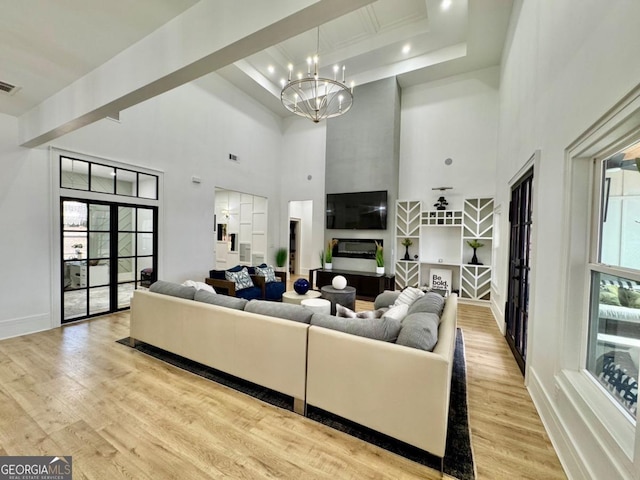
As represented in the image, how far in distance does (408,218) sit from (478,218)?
1418 millimetres

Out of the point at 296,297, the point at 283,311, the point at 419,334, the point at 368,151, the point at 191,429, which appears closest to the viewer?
the point at 419,334

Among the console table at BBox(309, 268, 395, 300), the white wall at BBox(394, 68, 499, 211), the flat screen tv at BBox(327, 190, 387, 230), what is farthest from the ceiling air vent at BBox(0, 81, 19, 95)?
the white wall at BBox(394, 68, 499, 211)

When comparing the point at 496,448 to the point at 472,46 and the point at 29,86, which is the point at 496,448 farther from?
the point at 472,46

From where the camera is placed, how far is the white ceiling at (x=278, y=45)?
192 cm

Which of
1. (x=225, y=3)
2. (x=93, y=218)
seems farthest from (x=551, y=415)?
(x=93, y=218)

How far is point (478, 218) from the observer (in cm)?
555

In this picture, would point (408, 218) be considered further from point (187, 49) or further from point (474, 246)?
point (187, 49)

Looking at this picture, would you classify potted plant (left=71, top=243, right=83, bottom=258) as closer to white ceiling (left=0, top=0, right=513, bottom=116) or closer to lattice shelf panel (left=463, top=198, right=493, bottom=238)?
white ceiling (left=0, top=0, right=513, bottom=116)

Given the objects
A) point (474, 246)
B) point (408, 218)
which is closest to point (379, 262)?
point (408, 218)

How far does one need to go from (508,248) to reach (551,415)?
2524 mm

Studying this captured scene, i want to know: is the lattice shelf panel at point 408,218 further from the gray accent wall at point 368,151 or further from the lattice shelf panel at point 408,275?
the lattice shelf panel at point 408,275

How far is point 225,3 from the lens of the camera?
1615 mm

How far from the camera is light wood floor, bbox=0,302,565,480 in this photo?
157 centimetres

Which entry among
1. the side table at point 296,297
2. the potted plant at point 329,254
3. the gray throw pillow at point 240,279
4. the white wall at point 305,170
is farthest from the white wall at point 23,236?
the white wall at point 305,170
